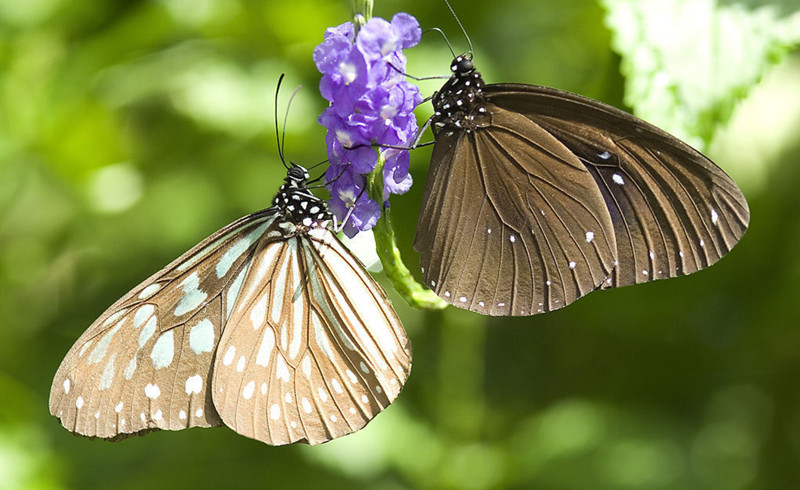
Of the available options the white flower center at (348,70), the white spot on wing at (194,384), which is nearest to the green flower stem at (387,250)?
the white flower center at (348,70)

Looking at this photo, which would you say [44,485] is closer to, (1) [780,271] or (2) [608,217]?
(2) [608,217]

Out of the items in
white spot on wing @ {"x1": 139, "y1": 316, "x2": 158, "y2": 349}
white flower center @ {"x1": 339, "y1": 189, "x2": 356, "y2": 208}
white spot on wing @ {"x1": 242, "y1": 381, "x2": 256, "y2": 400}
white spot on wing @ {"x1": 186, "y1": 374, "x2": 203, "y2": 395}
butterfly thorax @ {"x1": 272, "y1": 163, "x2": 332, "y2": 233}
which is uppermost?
butterfly thorax @ {"x1": 272, "y1": 163, "x2": 332, "y2": 233}

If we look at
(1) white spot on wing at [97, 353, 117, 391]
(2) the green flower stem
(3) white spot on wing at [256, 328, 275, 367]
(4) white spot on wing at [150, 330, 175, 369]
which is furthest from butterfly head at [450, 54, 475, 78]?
(1) white spot on wing at [97, 353, 117, 391]

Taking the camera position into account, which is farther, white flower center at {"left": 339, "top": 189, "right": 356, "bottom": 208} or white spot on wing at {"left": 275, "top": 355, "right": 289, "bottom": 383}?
white spot on wing at {"left": 275, "top": 355, "right": 289, "bottom": 383}

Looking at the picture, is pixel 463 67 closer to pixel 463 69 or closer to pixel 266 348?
pixel 463 69

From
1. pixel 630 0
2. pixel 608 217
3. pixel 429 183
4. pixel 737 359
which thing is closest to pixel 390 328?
pixel 429 183

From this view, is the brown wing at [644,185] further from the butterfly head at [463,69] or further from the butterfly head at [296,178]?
the butterfly head at [296,178]

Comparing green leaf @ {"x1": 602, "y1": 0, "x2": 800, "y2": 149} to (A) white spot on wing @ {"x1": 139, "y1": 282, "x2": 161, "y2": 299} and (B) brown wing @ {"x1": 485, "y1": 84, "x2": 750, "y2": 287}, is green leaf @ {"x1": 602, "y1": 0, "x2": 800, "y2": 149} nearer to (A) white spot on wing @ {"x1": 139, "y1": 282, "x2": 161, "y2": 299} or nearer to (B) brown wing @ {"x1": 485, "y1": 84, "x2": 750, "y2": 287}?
(B) brown wing @ {"x1": 485, "y1": 84, "x2": 750, "y2": 287}

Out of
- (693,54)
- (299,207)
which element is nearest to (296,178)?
(299,207)
